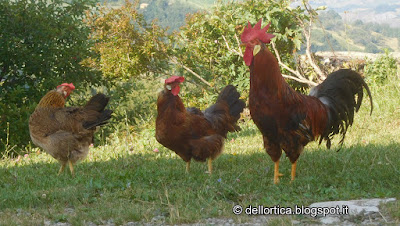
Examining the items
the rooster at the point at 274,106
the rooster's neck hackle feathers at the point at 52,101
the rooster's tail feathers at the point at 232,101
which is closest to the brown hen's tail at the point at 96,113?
the rooster's neck hackle feathers at the point at 52,101

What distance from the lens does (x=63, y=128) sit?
626 cm

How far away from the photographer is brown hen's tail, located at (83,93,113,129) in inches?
253

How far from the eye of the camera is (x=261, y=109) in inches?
189

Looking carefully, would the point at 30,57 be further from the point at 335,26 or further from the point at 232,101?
the point at 335,26

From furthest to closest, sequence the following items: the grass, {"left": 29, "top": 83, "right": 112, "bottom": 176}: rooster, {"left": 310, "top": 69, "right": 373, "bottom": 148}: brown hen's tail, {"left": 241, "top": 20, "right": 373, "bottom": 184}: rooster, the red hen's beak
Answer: {"left": 29, "top": 83, "right": 112, "bottom": 176}: rooster < the red hen's beak < {"left": 310, "top": 69, "right": 373, "bottom": 148}: brown hen's tail < {"left": 241, "top": 20, "right": 373, "bottom": 184}: rooster < the grass

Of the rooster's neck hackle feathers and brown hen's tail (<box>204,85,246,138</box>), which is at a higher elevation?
the rooster's neck hackle feathers

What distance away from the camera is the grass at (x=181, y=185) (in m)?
4.13

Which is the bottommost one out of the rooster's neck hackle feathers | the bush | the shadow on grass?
the shadow on grass

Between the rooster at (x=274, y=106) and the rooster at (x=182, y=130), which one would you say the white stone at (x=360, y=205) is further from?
the rooster at (x=182, y=130)

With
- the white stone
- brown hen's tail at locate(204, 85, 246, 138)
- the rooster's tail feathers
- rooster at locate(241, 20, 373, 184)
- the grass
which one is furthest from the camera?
the rooster's tail feathers

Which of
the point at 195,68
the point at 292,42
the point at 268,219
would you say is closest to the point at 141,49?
the point at 195,68

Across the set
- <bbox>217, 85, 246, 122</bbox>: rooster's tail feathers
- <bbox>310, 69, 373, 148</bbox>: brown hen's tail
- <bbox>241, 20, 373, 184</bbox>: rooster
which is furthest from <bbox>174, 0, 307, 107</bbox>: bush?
<bbox>241, 20, 373, 184</bbox>: rooster

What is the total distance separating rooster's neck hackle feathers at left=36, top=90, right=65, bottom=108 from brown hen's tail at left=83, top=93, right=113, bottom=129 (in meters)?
0.39

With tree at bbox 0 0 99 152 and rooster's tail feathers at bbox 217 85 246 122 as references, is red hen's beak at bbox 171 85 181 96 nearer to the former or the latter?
rooster's tail feathers at bbox 217 85 246 122
